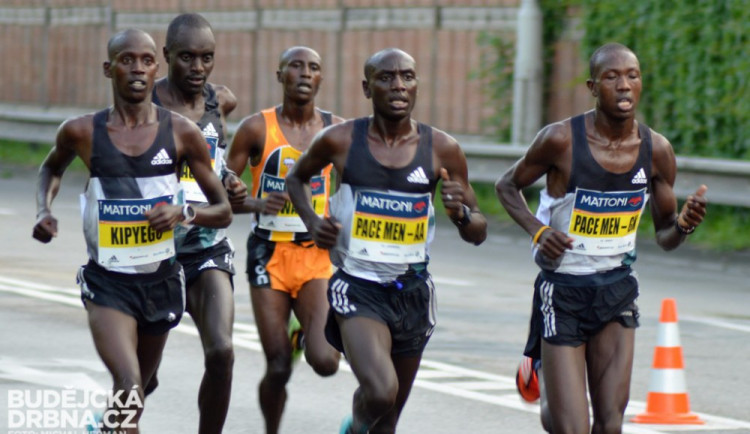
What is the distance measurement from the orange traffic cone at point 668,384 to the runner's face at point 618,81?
2.28 m

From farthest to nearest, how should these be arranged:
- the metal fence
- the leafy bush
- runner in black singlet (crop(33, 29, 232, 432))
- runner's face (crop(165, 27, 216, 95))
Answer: the metal fence
the leafy bush
runner's face (crop(165, 27, 216, 95))
runner in black singlet (crop(33, 29, 232, 432))

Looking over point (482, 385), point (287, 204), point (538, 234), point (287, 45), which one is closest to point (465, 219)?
point (538, 234)

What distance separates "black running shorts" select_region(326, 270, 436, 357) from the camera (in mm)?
7766

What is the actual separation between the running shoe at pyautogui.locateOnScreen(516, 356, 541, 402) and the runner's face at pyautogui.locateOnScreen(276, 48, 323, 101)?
1.95 m

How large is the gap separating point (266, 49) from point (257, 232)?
16.8m

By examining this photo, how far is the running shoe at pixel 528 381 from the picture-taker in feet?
27.8

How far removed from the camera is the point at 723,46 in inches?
703

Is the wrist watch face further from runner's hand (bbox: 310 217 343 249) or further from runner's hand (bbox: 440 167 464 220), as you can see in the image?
runner's hand (bbox: 440 167 464 220)

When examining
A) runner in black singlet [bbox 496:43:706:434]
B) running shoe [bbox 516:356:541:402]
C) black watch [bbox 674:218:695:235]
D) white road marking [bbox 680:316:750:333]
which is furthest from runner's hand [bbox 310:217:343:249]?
white road marking [bbox 680:316:750:333]

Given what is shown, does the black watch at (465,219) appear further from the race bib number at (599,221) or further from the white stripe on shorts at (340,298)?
the white stripe on shorts at (340,298)

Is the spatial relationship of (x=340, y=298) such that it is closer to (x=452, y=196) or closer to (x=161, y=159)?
(x=452, y=196)

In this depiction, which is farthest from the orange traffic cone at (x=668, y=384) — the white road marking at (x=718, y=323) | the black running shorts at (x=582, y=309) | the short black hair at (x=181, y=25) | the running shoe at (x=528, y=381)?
the white road marking at (x=718, y=323)

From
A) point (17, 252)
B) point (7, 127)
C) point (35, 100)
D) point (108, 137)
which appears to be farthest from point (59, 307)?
point (35, 100)

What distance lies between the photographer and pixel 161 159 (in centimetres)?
768
